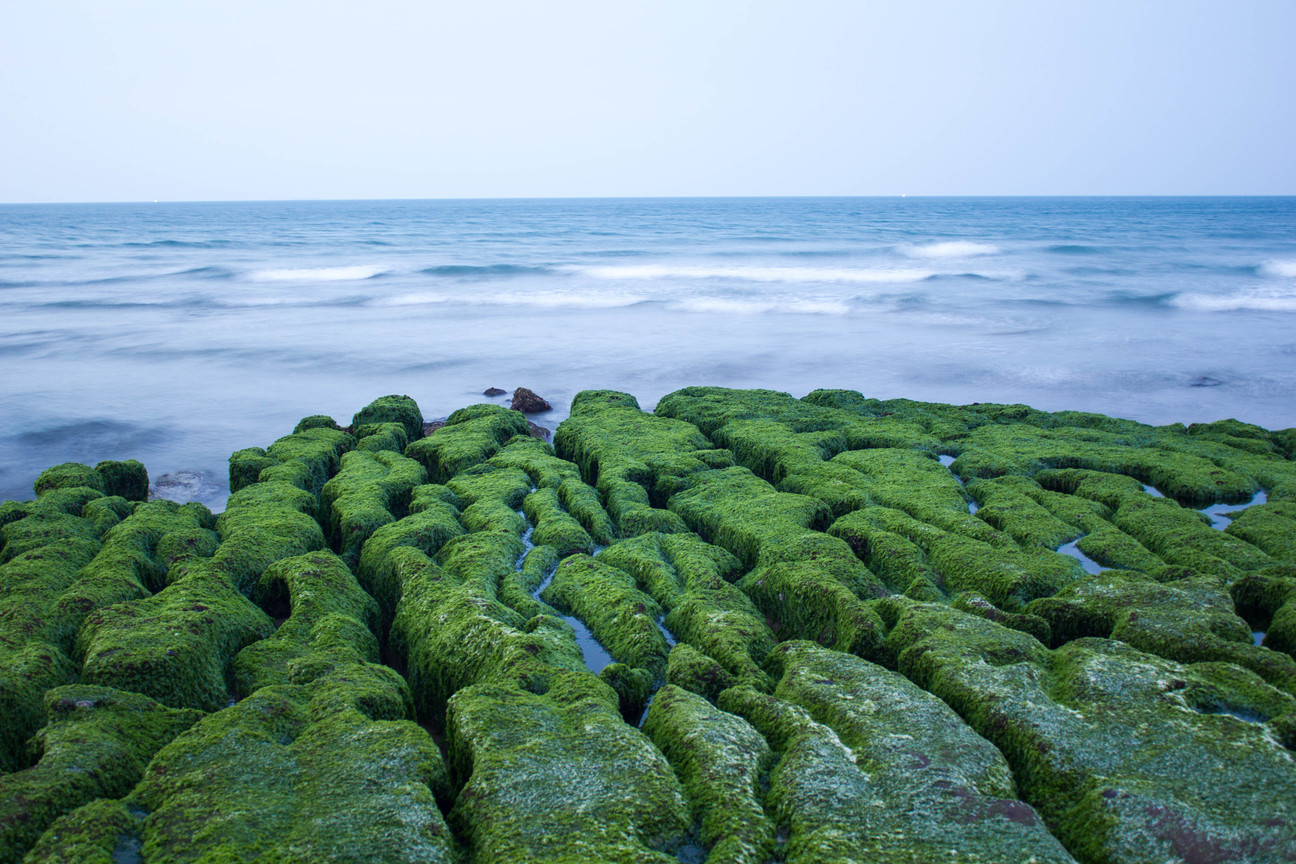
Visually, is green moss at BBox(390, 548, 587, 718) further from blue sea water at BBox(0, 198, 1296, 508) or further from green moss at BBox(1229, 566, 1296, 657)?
blue sea water at BBox(0, 198, 1296, 508)

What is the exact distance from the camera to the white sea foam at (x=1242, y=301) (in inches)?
1049

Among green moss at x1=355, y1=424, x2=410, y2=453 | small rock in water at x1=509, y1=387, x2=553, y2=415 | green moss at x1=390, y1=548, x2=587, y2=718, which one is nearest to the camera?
green moss at x1=390, y1=548, x2=587, y2=718

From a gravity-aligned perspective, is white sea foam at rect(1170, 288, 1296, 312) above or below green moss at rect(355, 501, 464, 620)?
above

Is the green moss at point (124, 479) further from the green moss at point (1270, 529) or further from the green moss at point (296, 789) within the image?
the green moss at point (1270, 529)

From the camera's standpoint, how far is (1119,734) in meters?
3.50

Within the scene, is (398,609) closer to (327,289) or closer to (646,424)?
(646,424)

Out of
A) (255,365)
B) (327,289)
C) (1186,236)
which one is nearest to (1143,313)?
(255,365)

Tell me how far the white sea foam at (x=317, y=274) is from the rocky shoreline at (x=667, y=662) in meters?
30.5

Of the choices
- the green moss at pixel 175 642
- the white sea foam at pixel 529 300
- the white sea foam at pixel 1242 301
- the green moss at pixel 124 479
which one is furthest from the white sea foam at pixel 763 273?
the green moss at pixel 175 642

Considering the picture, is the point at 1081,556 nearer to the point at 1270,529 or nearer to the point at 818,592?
the point at 1270,529

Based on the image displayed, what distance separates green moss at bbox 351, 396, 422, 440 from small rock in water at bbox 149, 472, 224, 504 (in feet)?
6.73

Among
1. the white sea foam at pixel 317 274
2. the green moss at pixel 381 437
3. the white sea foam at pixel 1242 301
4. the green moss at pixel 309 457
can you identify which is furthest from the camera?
the white sea foam at pixel 317 274

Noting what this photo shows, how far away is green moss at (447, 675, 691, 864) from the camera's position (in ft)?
9.50

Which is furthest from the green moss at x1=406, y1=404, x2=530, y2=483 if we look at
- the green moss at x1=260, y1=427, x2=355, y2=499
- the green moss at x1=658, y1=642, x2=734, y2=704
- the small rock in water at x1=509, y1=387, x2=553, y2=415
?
the green moss at x1=658, y1=642, x2=734, y2=704
